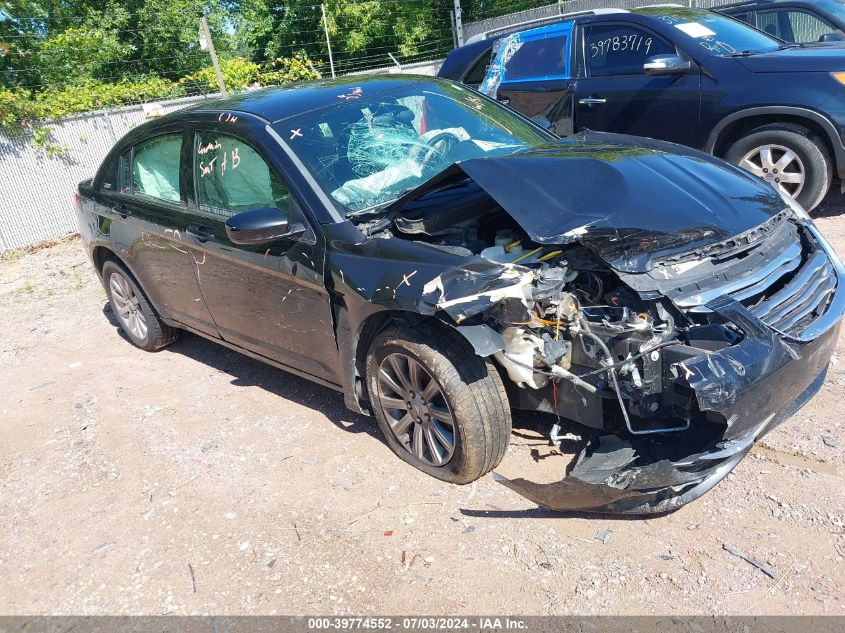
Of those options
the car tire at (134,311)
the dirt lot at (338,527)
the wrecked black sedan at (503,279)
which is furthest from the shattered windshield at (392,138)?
the car tire at (134,311)

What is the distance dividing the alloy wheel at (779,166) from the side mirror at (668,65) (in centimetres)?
95

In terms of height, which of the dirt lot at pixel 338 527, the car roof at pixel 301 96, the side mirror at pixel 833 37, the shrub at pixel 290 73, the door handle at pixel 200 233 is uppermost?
the car roof at pixel 301 96

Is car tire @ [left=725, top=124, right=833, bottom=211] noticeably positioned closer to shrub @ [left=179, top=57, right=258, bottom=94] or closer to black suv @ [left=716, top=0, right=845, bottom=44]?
black suv @ [left=716, top=0, right=845, bottom=44]

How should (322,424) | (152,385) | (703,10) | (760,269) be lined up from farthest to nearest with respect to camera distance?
(703,10) → (152,385) → (322,424) → (760,269)

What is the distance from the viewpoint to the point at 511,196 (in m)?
3.13

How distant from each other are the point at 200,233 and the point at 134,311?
1.75 meters

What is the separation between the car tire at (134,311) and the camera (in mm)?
5324

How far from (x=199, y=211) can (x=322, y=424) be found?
147 centimetres

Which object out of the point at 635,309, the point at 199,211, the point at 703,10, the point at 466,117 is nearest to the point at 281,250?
the point at 199,211

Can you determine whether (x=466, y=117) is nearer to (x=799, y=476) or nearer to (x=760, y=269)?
(x=760, y=269)

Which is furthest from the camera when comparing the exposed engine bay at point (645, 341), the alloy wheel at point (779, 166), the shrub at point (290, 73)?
the shrub at point (290, 73)

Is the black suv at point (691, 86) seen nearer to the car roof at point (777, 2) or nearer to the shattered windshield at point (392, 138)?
the car roof at point (777, 2)

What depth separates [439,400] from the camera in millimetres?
3188

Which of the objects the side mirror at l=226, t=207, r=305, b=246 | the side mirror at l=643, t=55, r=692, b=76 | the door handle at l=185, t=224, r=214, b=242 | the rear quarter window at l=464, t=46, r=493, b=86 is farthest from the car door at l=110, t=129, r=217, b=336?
the rear quarter window at l=464, t=46, r=493, b=86
